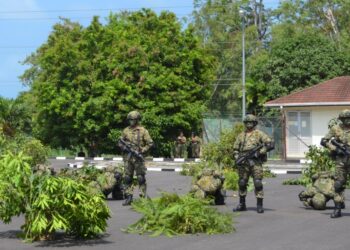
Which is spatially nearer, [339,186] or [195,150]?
[339,186]

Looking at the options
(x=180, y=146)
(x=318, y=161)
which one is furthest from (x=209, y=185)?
(x=180, y=146)

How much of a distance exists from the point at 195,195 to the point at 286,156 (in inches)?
896

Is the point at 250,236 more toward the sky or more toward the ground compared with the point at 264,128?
more toward the ground

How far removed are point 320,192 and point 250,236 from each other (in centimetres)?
391

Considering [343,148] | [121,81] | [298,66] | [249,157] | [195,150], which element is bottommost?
[249,157]

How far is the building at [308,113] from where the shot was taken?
36906 mm

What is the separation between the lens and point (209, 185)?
15.3m

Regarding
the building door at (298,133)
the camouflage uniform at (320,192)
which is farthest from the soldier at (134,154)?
the building door at (298,133)

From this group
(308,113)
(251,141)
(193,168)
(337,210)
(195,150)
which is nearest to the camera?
(337,210)

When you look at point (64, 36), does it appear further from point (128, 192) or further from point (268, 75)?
point (128, 192)

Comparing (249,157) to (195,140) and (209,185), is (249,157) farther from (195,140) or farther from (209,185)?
(195,140)

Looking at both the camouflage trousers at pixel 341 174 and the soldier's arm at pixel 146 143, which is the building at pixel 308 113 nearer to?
the soldier's arm at pixel 146 143

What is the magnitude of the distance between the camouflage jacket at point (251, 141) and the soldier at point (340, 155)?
121 cm

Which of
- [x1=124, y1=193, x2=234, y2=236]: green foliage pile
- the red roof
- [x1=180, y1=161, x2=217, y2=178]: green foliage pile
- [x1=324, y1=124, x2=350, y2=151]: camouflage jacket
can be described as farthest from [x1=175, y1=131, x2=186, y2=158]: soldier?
[x1=124, y1=193, x2=234, y2=236]: green foliage pile
